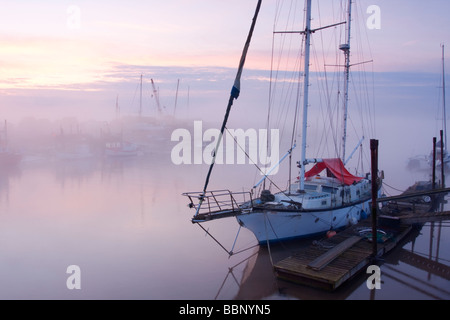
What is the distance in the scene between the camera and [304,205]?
21.9m

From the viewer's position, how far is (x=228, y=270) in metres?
18.8

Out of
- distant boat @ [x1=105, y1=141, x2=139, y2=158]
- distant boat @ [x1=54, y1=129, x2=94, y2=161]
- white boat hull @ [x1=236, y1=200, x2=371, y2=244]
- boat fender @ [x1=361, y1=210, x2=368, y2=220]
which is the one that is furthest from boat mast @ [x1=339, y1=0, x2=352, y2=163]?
distant boat @ [x1=105, y1=141, x2=139, y2=158]

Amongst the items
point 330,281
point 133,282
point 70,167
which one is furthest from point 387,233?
point 70,167

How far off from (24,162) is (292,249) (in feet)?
221

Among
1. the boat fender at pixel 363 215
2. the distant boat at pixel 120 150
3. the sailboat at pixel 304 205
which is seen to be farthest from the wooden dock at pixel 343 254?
the distant boat at pixel 120 150

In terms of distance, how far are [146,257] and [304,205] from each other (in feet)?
31.0

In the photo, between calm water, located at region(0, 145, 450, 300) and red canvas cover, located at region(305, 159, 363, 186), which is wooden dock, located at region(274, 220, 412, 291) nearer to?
calm water, located at region(0, 145, 450, 300)

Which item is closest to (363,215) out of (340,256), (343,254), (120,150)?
(343,254)

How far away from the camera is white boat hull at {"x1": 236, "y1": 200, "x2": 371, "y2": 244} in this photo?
1992cm

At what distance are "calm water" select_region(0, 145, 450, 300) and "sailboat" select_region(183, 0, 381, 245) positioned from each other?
1.28 metres

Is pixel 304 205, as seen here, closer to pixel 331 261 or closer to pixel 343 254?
pixel 343 254

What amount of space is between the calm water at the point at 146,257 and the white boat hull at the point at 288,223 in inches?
29.5

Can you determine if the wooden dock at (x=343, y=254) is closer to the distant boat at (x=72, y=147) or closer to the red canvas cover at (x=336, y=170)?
the red canvas cover at (x=336, y=170)
